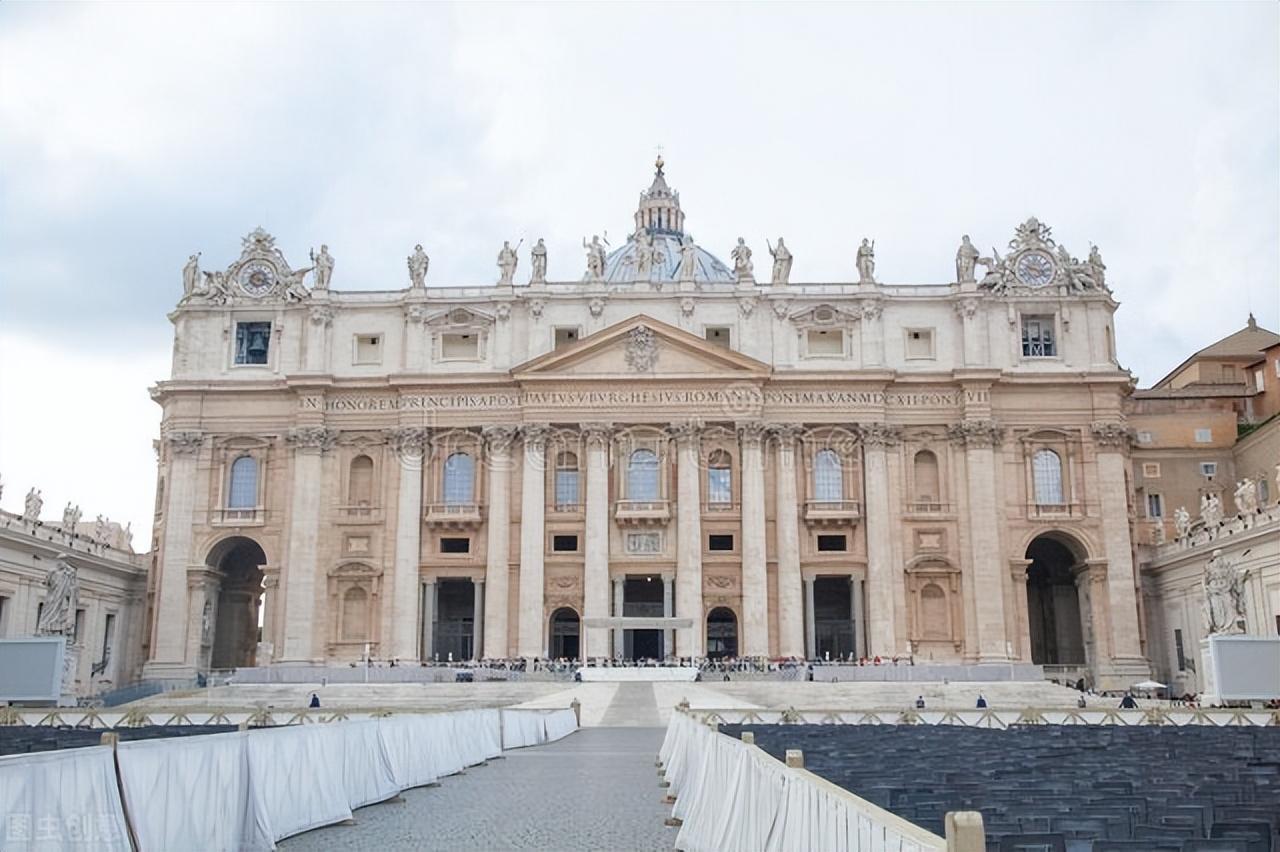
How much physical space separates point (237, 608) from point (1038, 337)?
147ft

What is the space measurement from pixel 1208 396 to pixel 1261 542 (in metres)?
19.9

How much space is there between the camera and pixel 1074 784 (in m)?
11.0

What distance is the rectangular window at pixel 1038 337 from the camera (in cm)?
6469

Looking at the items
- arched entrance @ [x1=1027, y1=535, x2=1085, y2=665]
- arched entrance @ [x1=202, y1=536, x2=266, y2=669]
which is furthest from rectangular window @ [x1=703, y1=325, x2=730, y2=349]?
arched entrance @ [x1=202, y1=536, x2=266, y2=669]

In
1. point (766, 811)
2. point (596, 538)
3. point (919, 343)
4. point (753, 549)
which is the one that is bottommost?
point (766, 811)

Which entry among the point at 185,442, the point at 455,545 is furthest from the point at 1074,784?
the point at 185,442

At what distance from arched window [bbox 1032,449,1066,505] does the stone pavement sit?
4314 cm

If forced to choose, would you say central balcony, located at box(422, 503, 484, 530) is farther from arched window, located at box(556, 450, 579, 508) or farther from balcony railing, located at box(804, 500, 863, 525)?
balcony railing, located at box(804, 500, 863, 525)

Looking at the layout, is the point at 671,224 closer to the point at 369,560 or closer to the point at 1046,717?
the point at 369,560

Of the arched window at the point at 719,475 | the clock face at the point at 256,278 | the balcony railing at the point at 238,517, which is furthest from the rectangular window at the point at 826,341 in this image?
the balcony railing at the point at 238,517

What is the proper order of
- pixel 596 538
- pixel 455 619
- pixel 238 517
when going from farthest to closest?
pixel 455 619 < pixel 238 517 < pixel 596 538

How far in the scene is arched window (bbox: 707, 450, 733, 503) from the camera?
6256 cm

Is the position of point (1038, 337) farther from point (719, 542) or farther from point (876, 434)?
point (719, 542)

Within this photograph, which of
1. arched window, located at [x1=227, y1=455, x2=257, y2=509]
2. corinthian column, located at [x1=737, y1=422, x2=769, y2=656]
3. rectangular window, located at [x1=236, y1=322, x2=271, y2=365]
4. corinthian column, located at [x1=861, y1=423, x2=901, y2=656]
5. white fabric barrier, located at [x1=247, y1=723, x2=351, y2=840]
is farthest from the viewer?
rectangular window, located at [x1=236, y1=322, x2=271, y2=365]
